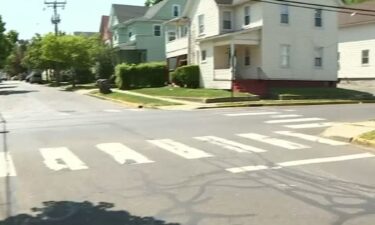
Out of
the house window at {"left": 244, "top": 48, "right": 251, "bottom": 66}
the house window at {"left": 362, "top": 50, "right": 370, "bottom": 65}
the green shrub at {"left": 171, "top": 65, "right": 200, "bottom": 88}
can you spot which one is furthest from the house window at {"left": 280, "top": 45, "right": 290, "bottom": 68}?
the house window at {"left": 362, "top": 50, "right": 370, "bottom": 65}

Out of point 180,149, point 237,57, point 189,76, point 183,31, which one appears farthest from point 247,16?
point 180,149

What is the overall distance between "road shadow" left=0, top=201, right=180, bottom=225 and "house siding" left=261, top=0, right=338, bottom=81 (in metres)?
29.2

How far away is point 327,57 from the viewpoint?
3819cm

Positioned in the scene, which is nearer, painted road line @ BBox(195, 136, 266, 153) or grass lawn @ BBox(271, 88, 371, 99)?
painted road line @ BBox(195, 136, 266, 153)

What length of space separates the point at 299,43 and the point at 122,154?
27.0m

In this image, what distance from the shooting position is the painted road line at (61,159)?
10465 millimetres

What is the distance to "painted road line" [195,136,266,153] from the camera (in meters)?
12.5

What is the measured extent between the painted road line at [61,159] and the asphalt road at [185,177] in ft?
0.07

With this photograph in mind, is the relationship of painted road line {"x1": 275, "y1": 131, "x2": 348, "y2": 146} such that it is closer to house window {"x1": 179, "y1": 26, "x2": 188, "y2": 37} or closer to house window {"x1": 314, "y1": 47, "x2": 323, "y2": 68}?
house window {"x1": 314, "y1": 47, "x2": 323, "y2": 68}

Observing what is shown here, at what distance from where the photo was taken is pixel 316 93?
3353 centimetres

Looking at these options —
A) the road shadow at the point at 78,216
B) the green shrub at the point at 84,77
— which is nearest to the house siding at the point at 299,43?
the road shadow at the point at 78,216

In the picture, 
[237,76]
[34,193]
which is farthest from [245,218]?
[237,76]

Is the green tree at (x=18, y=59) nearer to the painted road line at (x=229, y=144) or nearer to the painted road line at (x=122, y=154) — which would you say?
the painted road line at (x=229, y=144)

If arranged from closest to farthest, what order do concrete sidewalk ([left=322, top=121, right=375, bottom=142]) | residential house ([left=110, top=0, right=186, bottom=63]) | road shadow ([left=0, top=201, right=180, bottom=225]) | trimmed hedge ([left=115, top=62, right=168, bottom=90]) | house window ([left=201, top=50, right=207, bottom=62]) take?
road shadow ([left=0, top=201, right=180, bottom=225]) → concrete sidewalk ([left=322, top=121, right=375, bottom=142]) → house window ([left=201, top=50, right=207, bottom=62]) → trimmed hedge ([left=115, top=62, right=168, bottom=90]) → residential house ([left=110, top=0, right=186, bottom=63])
